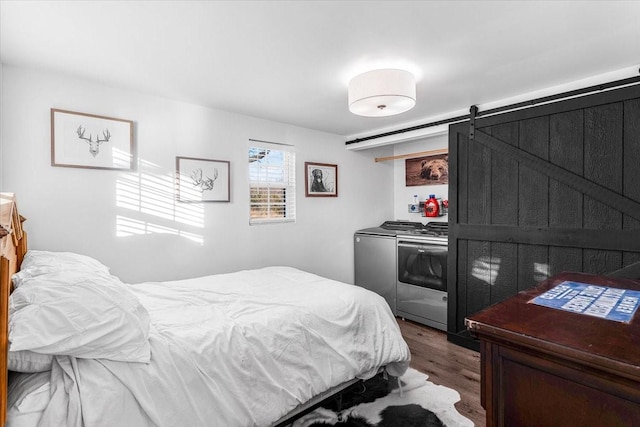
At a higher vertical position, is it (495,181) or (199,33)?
(199,33)

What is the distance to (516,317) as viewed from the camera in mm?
991

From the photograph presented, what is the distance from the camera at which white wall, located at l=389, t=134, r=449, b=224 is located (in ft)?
14.1

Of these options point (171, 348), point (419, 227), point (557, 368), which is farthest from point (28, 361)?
point (419, 227)

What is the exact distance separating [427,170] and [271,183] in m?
2.14

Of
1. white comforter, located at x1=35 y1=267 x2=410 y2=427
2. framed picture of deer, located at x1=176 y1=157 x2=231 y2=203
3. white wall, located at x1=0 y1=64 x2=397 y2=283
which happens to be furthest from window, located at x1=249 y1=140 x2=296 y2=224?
white comforter, located at x1=35 y1=267 x2=410 y2=427

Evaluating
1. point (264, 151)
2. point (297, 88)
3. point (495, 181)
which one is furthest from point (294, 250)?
point (495, 181)

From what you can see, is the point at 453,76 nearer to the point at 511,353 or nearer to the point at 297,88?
the point at 297,88

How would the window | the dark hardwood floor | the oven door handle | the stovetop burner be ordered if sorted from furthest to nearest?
1. the stovetop burner
2. the window
3. the oven door handle
4. the dark hardwood floor

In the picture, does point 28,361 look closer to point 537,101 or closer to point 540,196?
point 540,196

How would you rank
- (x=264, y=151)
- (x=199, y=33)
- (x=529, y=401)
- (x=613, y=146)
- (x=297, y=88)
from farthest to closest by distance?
(x=264, y=151), (x=297, y=88), (x=613, y=146), (x=199, y=33), (x=529, y=401)

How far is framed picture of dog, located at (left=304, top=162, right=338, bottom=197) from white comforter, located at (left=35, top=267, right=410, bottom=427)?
5.67 feet

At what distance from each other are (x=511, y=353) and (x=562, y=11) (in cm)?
176

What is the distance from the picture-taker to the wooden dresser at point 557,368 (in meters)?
0.74

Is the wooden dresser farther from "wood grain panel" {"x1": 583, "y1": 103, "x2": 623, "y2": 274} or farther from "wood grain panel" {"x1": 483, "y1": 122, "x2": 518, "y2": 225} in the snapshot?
"wood grain panel" {"x1": 483, "y1": 122, "x2": 518, "y2": 225}
